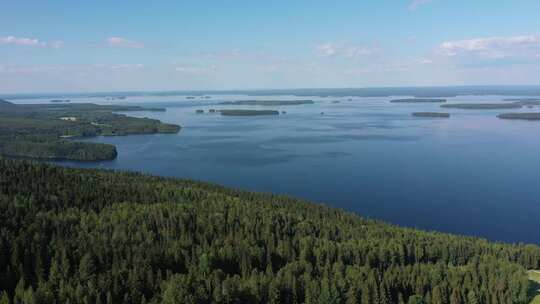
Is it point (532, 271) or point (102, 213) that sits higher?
point (102, 213)

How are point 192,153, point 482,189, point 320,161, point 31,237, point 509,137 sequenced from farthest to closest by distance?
1. point 509,137
2. point 192,153
3. point 320,161
4. point 482,189
5. point 31,237

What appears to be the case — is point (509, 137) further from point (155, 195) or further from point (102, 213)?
point (102, 213)

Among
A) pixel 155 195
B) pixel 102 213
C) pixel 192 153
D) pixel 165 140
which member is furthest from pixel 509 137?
pixel 102 213

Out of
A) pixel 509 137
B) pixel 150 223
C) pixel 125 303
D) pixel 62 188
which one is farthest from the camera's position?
pixel 509 137

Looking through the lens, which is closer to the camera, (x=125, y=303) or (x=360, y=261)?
(x=125, y=303)

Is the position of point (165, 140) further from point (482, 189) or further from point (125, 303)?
point (125, 303)

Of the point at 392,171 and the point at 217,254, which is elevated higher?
the point at 217,254

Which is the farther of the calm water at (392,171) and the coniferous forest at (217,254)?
the calm water at (392,171)

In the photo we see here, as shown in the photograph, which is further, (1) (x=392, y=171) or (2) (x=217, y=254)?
(1) (x=392, y=171)
